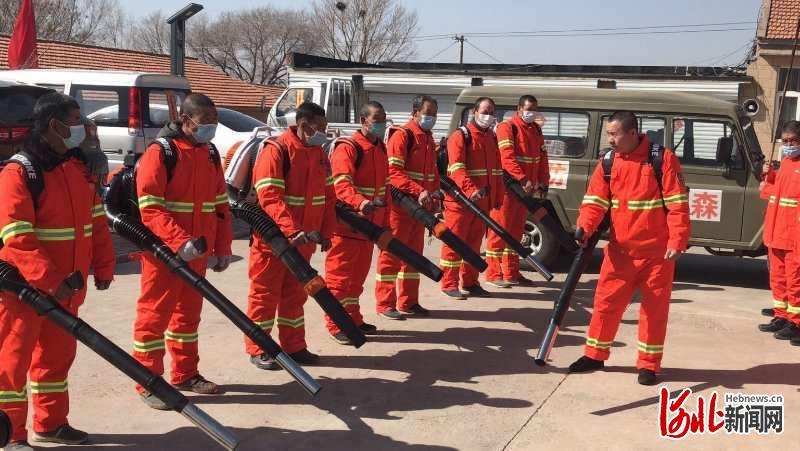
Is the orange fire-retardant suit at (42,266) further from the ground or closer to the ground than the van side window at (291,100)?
closer to the ground

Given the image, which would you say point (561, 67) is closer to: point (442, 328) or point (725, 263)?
point (725, 263)

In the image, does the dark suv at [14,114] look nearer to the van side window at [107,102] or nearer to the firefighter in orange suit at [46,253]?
the van side window at [107,102]

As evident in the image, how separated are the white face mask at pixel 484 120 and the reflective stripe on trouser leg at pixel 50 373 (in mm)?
4667

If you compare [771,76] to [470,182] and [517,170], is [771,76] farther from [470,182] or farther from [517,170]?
[470,182]

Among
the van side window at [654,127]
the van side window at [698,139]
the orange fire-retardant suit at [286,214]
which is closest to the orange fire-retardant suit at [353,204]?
the orange fire-retardant suit at [286,214]

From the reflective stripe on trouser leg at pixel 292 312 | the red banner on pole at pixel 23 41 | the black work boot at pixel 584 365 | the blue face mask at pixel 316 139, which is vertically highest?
the red banner on pole at pixel 23 41

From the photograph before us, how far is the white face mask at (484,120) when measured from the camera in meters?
8.28

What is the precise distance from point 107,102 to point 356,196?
797 centimetres

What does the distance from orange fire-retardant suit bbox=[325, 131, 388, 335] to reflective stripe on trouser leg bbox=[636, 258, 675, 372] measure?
83.3 inches

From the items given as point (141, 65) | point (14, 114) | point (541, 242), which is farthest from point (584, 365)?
point (141, 65)

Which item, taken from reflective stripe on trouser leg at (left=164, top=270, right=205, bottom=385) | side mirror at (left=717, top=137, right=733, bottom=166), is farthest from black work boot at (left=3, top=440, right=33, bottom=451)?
side mirror at (left=717, top=137, right=733, bottom=166)

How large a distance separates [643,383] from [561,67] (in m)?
17.0

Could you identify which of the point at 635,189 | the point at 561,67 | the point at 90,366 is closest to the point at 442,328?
the point at 635,189

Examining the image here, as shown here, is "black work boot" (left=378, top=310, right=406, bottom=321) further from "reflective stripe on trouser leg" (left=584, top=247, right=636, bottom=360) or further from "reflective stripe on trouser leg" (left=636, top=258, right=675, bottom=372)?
"reflective stripe on trouser leg" (left=636, top=258, right=675, bottom=372)
